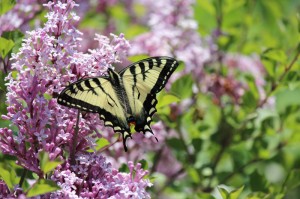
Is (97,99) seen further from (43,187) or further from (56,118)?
(43,187)

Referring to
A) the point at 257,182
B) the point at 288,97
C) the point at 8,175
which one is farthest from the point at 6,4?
the point at 288,97

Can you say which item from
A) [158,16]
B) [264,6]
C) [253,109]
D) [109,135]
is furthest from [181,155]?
[264,6]

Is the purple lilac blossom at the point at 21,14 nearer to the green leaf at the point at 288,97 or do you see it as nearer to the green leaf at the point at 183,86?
the green leaf at the point at 183,86

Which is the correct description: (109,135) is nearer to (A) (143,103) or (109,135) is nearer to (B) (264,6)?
(A) (143,103)

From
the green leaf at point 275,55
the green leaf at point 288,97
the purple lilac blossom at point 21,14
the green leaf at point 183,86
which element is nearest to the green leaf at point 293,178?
the green leaf at point 275,55

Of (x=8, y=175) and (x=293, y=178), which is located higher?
(x=8, y=175)

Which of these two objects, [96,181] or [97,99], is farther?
[97,99]

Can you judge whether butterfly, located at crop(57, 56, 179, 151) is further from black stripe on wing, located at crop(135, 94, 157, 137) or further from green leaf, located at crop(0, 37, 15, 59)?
green leaf, located at crop(0, 37, 15, 59)

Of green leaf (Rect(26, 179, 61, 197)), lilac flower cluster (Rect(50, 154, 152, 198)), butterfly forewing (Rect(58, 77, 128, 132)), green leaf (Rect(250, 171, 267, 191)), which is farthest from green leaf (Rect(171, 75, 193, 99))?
green leaf (Rect(26, 179, 61, 197))
